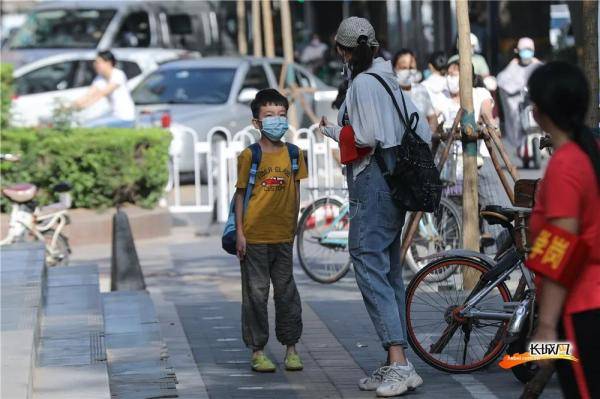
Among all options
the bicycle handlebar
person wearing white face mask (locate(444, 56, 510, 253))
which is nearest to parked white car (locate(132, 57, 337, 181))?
the bicycle handlebar

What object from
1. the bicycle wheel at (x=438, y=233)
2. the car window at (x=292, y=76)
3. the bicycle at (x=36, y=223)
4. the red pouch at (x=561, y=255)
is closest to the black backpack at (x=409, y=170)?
the red pouch at (x=561, y=255)

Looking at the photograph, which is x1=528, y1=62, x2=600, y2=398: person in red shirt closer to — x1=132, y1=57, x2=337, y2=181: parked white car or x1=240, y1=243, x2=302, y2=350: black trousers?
x1=240, y1=243, x2=302, y2=350: black trousers

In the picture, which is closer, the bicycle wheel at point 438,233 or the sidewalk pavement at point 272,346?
the sidewalk pavement at point 272,346

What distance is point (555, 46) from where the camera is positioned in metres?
21.6

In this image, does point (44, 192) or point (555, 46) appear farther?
point (555, 46)

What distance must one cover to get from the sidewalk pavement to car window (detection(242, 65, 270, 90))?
308 inches

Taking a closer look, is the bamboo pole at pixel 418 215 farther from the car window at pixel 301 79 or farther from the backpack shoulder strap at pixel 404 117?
the car window at pixel 301 79

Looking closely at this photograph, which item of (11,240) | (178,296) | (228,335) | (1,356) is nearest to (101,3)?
(11,240)

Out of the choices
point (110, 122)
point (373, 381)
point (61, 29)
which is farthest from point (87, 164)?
point (61, 29)

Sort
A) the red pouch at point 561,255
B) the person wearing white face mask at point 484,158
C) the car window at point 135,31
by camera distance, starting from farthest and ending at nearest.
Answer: the car window at point 135,31
the person wearing white face mask at point 484,158
the red pouch at point 561,255

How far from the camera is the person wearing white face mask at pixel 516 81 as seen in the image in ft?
58.6

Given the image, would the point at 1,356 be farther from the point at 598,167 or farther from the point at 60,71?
the point at 60,71

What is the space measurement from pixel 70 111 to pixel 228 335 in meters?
6.37

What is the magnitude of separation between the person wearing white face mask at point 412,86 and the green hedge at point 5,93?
14.5ft
